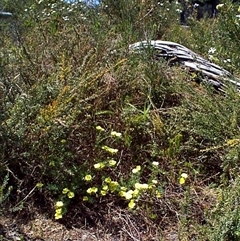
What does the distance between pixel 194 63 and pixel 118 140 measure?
2.94ft

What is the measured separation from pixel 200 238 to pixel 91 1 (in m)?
3.14

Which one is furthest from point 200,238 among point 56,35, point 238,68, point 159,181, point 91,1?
point 91,1

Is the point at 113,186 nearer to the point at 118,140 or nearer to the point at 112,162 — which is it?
the point at 112,162

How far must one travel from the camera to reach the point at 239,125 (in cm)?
196

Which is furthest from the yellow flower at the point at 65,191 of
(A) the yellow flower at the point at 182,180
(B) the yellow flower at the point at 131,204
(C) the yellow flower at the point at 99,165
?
(A) the yellow flower at the point at 182,180

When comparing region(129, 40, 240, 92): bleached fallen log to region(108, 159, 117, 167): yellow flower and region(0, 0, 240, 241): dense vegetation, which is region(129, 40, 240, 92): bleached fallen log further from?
region(108, 159, 117, 167): yellow flower

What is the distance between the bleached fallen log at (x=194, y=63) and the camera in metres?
2.25

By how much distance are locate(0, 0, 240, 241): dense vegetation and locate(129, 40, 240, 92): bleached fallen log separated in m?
0.08

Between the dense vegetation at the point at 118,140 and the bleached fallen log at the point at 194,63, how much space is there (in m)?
0.08

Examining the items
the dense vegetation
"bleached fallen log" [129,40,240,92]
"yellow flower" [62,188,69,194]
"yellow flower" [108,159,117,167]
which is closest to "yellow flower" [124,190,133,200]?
the dense vegetation

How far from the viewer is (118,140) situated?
1966 millimetres

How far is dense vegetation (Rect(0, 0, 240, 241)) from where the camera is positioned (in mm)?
1641

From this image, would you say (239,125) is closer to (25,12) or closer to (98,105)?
(98,105)

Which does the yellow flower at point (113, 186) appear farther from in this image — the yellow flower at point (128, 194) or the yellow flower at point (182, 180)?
the yellow flower at point (182, 180)
